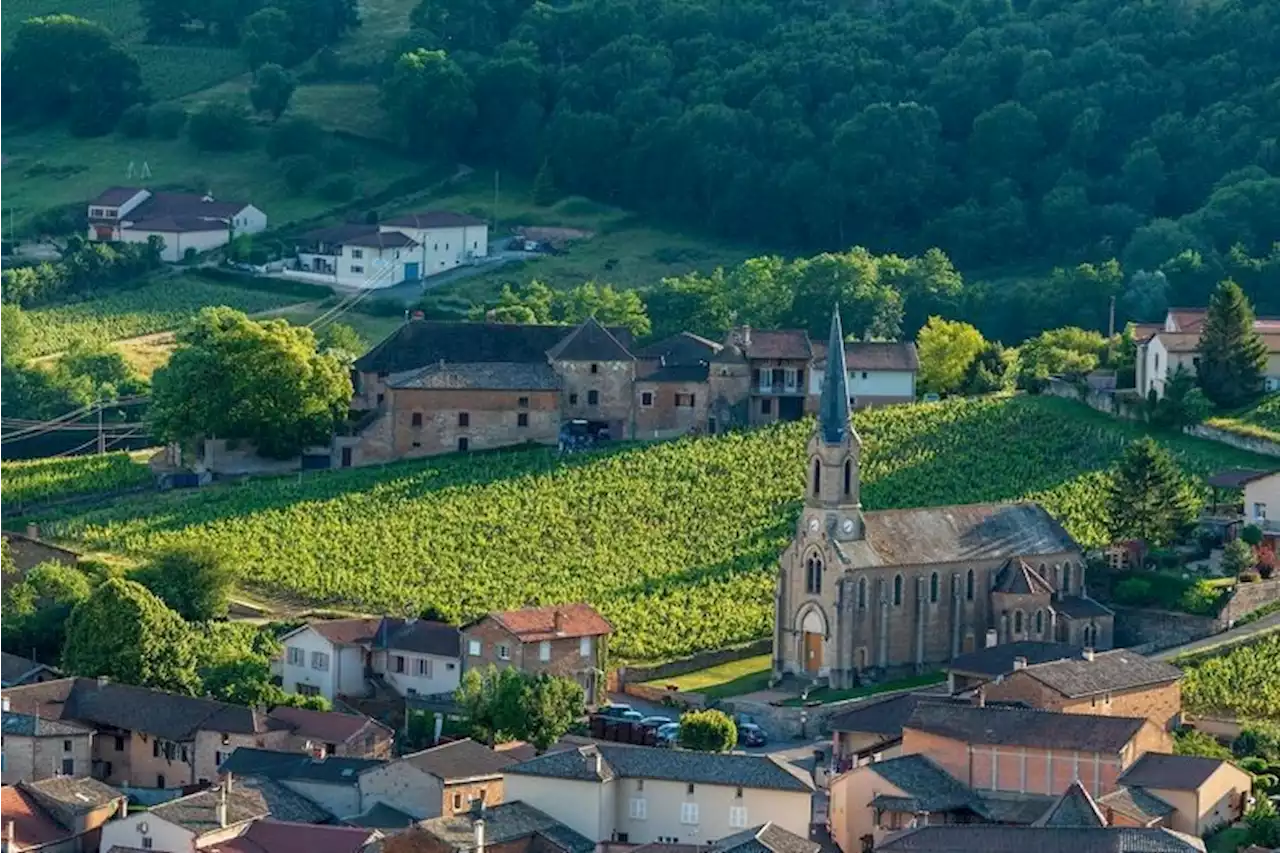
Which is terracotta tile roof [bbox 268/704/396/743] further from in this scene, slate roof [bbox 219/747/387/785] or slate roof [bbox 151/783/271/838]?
slate roof [bbox 151/783/271/838]

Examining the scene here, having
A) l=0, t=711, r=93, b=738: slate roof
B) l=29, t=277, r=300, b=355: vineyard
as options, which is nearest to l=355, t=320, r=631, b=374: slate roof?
l=29, t=277, r=300, b=355: vineyard

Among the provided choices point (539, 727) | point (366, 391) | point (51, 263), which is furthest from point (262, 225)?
point (539, 727)

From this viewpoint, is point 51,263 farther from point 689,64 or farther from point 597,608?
point 597,608

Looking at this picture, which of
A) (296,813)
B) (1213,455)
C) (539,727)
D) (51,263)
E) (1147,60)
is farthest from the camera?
(1147,60)

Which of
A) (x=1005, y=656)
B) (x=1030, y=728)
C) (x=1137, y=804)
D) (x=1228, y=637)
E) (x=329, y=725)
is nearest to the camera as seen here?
(x=1137, y=804)

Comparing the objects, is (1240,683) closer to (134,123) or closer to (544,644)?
(544,644)

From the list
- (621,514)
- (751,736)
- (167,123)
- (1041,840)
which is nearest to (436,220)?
(167,123)
